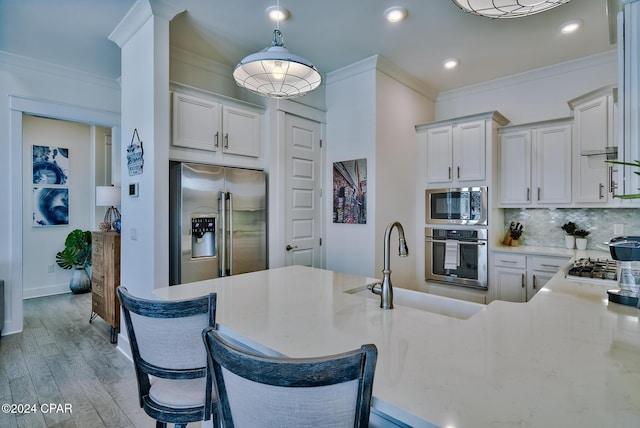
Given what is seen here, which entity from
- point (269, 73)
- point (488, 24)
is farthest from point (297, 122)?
point (488, 24)

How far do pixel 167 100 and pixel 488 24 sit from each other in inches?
108

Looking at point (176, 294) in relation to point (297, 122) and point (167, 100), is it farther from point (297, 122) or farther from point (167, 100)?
point (297, 122)

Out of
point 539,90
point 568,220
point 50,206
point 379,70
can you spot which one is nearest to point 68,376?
point 50,206

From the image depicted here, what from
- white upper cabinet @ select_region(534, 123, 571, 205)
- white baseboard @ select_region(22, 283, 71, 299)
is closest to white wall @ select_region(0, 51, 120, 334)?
white baseboard @ select_region(22, 283, 71, 299)

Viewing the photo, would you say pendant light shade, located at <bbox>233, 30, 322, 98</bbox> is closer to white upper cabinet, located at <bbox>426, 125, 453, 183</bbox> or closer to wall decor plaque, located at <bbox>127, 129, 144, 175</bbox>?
wall decor plaque, located at <bbox>127, 129, 144, 175</bbox>

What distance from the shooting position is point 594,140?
302 cm

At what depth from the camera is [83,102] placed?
368 cm

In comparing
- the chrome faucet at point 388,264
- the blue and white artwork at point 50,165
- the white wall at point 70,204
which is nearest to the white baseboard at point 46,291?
the white wall at point 70,204

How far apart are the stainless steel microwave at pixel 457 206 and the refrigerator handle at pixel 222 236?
246 cm

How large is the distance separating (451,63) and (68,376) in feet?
15.2

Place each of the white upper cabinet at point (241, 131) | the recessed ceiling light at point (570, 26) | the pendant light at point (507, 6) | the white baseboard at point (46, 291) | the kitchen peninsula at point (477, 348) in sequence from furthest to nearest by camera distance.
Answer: the white baseboard at point (46, 291), the white upper cabinet at point (241, 131), the recessed ceiling light at point (570, 26), the pendant light at point (507, 6), the kitchen peninsula at point (477, 348)

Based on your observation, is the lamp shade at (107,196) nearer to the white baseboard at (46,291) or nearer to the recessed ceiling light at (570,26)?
the white baseboard at (46,291)

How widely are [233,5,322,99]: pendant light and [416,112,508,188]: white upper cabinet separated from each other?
7.61ft

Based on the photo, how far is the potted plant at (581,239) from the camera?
134 inches
